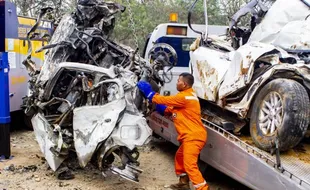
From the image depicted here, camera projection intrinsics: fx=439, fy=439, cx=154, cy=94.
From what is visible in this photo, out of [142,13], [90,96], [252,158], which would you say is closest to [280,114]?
[252,158]

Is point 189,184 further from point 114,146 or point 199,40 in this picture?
point 199,40

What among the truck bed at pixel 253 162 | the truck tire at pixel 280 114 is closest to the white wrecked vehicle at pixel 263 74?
the truck tire at pixel 280 114

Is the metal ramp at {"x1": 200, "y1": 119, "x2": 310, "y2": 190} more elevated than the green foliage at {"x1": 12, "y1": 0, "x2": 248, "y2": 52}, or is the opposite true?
the green foliage at {"x1": 12, "y1": 0, "x2": 248, "y2": 52}

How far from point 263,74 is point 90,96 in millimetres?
2133

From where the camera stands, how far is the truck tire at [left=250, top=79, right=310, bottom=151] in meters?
4.09

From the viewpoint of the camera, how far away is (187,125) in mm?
5078

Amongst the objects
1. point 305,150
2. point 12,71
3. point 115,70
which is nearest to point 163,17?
point 12,71

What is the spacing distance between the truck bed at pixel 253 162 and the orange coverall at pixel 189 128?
206 millimetres

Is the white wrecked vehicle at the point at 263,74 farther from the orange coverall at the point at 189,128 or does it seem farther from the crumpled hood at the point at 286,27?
the orange coverall at the point at 189,128

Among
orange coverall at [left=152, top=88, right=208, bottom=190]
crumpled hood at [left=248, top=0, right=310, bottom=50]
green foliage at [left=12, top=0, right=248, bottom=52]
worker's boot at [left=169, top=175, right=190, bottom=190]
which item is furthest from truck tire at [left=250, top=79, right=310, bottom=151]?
green foliage at [left=12, top=0, right=248, bottom=52]

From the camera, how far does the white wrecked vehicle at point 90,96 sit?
509cm

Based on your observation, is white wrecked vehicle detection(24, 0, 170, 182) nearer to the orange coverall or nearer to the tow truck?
the orange coverall

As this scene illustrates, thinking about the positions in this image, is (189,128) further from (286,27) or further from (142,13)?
(142,13)

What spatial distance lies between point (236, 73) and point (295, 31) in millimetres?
915
